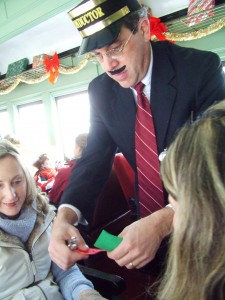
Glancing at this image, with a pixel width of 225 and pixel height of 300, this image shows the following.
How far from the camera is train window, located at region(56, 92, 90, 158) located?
514cm

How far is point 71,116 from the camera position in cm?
546

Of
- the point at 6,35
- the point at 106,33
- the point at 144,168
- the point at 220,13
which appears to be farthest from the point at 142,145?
the point at 6,35

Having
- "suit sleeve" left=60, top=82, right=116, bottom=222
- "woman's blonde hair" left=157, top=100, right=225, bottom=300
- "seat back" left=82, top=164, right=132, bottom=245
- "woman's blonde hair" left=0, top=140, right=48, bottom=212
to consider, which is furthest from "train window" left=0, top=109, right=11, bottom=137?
"woman's blonde hair" left=157, top=100, right=225, bottom=300

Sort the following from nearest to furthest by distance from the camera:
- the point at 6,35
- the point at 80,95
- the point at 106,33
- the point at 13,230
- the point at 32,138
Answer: the point at 106,33
the point at 13,230
the point at 6,35
the point at 80,95
the point at 32,138

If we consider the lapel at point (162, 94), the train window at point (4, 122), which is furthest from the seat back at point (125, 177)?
the train window at point (4, 122)

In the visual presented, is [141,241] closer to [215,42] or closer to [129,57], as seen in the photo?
[129,57]

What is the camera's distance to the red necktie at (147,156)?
56.8 inches

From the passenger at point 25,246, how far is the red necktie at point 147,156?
1.83 ft

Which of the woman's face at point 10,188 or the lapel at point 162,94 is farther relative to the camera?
the woman's face at point 10,188

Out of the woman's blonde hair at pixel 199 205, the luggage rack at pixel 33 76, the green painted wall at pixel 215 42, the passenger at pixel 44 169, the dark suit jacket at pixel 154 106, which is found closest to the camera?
the woman's blonde hair at pixel 199 205

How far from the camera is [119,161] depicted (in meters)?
2.73

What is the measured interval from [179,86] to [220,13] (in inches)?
75.4

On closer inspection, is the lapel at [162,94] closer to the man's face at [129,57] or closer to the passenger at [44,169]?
the man's face at [129,57]

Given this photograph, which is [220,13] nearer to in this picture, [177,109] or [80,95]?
[177,109]
